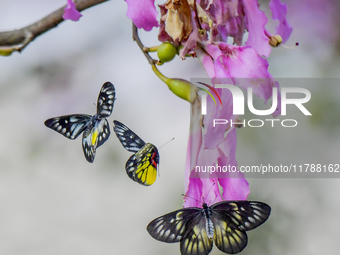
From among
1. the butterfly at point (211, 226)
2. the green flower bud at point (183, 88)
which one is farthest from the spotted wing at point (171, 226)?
the green flower bud at point (183, 88)

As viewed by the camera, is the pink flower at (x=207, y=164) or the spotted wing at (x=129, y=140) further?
the spotted wing at (x=129, y=140)

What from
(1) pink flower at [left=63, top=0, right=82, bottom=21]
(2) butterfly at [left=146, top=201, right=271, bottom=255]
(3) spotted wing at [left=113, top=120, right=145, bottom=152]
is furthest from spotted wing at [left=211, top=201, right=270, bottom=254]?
(1) pink flower at [left=63, top=0, right=82, bottom=21]

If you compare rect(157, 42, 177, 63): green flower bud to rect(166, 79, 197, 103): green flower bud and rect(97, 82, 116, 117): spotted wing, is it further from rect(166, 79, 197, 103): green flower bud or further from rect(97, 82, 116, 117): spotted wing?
rect(97, 82, 116, 117): spotted wing

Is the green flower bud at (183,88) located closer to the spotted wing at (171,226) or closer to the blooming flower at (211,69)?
the blooming flower at (211,69)

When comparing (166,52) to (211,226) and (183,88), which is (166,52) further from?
(211,226)

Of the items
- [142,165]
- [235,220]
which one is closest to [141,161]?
[142,165]

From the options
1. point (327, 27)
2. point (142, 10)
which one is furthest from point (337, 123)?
point (142, 10)

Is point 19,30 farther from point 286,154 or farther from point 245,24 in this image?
point 286,154
